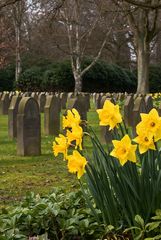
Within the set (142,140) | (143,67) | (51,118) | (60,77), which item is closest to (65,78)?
(60,77)

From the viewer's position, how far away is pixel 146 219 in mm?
3658

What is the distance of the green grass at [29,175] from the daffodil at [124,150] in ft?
10.1

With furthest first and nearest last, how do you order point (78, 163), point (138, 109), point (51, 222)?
point (138, 109), point (51, 222), point (78, 163)

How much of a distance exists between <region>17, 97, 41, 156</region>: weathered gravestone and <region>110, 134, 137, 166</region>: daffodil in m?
6.89

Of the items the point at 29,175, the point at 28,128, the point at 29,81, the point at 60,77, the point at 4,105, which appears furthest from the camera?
the point at 60,77

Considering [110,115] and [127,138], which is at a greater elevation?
[110,115]

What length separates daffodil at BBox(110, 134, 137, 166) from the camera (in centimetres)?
339

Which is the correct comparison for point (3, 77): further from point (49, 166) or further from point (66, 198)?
point (66, 198)

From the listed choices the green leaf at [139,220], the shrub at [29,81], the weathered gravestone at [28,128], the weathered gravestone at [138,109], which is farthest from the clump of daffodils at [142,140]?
the shrub at [29,81]

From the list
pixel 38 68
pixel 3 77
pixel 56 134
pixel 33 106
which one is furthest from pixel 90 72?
pixel 33 106

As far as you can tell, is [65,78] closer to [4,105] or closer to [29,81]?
[29,81]

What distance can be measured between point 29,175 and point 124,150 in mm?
5172

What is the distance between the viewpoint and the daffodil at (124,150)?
11.1 ft

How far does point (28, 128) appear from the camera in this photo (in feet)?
33.8
